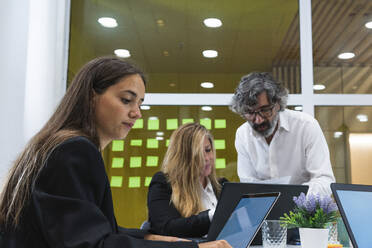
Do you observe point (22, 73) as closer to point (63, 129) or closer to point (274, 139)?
point (274, 139)

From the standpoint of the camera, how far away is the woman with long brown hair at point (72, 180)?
106cm

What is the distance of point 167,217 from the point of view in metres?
2.42

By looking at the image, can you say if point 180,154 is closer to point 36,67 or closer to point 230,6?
point 36,67

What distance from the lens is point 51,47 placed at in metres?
3.91

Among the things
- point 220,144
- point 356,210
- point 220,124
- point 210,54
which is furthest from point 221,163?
point 356,210

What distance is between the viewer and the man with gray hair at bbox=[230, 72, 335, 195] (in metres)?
2.68

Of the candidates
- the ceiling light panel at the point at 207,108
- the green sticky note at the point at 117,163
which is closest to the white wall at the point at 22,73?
the green sticky note at the point at 117,163

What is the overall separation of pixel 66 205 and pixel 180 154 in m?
1.68

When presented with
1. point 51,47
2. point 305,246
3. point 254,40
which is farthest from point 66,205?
point 254,40

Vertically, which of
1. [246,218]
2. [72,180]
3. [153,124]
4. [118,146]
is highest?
[153,124]

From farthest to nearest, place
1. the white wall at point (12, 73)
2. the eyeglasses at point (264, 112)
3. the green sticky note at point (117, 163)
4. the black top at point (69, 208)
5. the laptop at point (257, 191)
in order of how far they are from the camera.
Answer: the green sticky note at point (117, 163) → the white wall at point (12, 73) → the eyeglasses at point (264, 112) → the laptop at point (257, 191) → the black top at point (69, 208)

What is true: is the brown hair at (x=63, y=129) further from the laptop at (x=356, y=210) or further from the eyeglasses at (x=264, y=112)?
the eyeglasses at (x=264, y=112)

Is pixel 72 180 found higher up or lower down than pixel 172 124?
lower down

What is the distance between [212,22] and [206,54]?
332mm
